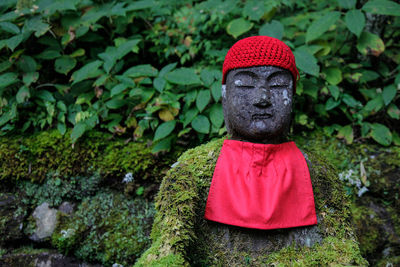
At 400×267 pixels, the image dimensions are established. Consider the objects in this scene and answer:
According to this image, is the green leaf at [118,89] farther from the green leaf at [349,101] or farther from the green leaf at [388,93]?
the green leaf at [388,93]

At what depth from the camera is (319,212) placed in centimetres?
216

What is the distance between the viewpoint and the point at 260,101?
79.6 inches

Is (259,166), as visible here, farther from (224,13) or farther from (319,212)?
(224,13)

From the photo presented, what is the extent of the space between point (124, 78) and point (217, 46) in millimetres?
1329

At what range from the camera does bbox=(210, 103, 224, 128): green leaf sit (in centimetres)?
313

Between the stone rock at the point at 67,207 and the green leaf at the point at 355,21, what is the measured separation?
3525 mm

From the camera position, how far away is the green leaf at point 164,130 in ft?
10.2

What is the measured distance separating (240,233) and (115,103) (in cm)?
207

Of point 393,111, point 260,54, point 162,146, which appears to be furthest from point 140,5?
point 393,111

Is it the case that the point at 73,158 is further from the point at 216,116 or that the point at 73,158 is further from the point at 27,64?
the point at 216,116

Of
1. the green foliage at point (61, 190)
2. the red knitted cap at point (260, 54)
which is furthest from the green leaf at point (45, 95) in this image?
the red knitted cap at point (260, 54)

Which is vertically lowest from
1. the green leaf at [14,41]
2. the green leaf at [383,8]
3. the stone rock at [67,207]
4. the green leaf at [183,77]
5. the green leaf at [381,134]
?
the stone rock at [67,207]

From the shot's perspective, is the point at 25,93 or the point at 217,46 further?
the point at 217,46

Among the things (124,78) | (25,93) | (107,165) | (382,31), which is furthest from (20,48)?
(382,31)
